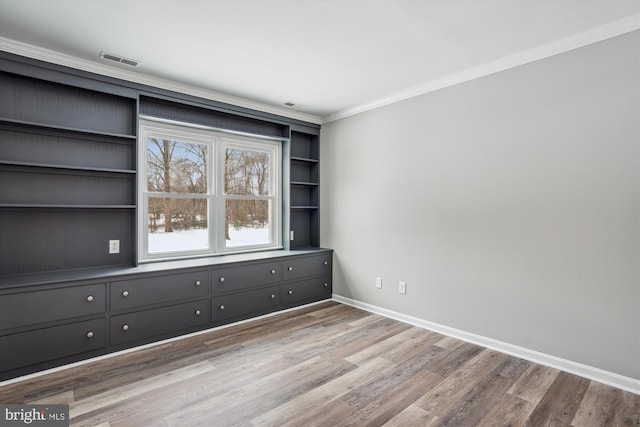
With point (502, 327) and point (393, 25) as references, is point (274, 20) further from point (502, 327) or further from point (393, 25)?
point (502, 327)

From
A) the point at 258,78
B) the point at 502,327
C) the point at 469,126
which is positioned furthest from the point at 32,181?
the point at 502,327

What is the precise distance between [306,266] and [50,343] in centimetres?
256

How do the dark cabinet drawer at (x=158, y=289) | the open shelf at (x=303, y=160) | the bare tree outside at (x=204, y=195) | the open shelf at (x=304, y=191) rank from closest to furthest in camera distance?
the dark cabinet drawer at (x=158, y=289)
the bare tree outside at (x=204, y=195)
the open shelf at (x=303, y=160)
the open shelf at (x=304, y=191)

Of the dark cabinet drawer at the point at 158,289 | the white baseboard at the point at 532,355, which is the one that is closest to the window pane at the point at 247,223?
the dark cabinet drawer at the point at 158,289

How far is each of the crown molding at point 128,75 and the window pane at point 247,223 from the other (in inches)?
46.8

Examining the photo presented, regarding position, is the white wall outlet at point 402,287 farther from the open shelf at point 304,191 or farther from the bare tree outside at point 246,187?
the bare tree outside at point 246,187

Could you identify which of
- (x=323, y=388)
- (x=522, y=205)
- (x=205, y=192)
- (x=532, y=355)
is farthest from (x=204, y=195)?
(x=532, y=355)

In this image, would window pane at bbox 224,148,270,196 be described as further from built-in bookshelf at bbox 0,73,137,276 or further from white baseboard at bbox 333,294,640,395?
white baseboard at bbox 333,294,640,395

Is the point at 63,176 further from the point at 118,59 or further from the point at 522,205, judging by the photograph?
the point at 522,205

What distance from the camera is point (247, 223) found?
14.0 ft

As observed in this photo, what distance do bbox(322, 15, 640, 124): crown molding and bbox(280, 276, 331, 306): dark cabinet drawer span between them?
7.63ft

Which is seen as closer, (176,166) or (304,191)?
(176,166)

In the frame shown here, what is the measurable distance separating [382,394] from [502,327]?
1382 mm

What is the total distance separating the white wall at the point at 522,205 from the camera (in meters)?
2.36
